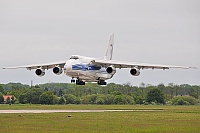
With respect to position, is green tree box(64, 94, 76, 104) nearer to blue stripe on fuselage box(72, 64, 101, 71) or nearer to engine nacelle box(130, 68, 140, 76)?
blue stripe on fuselage box(72, 64, 101, 71)

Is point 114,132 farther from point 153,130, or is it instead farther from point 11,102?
point 11,102

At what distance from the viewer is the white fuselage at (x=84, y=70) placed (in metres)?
71.0

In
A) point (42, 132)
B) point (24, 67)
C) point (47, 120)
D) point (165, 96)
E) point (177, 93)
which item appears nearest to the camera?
point (42, 132)

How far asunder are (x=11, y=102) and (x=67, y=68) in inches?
737

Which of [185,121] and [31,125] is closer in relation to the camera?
[31,125]

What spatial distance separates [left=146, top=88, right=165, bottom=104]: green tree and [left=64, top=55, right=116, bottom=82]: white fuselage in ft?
58.0

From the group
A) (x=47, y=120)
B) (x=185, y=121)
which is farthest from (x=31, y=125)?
(x=185, y=121)

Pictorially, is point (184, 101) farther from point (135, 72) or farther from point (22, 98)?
point (22, 98)

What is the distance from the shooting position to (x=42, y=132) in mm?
32625

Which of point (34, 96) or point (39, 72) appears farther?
point (34, 96)

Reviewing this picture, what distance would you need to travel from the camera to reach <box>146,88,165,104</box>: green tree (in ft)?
301

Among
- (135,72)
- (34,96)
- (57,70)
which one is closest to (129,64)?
(135,72)

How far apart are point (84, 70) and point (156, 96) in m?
22.8

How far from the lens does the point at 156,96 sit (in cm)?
9219
